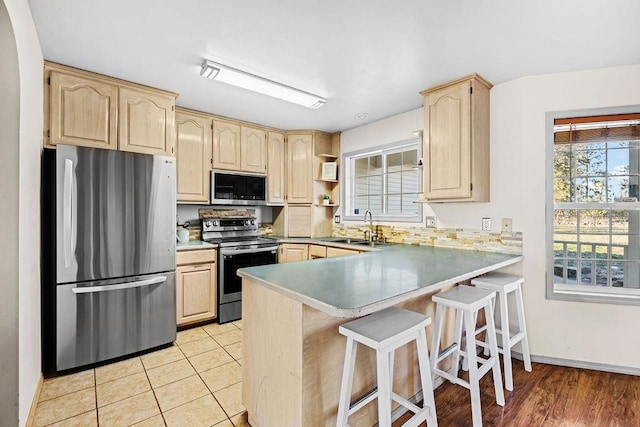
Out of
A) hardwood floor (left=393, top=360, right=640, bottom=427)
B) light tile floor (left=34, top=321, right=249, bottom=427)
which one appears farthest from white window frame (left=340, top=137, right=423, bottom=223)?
light tile floor (left=34, top=321, right=249, bottom=427)

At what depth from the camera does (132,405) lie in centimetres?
191

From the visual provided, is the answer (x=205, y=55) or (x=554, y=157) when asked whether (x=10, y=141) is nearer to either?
(x=205, y=55)

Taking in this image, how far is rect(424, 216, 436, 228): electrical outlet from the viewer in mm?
3153

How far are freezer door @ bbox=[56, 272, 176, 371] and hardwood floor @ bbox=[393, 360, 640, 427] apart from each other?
82.1 inches

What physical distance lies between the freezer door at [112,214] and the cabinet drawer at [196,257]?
25 cm

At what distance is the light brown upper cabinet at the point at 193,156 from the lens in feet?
10.8

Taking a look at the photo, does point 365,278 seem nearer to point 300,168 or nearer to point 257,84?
point 257,84

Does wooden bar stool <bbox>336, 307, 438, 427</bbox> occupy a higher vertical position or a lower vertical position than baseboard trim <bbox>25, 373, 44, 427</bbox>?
higher

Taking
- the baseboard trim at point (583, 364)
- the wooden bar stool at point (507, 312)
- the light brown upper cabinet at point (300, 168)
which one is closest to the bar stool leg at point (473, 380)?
the wooden bar stool at point (507, 312)

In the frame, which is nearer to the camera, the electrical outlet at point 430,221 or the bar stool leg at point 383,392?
the bar stool leg at point 383,392

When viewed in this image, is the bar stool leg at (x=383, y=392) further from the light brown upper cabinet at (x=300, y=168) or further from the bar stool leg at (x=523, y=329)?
the light brown upper cabinet at (x=300, y=168)

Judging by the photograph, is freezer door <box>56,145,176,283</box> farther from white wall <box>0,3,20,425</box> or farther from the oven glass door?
white wall <box>0,3,20,425</box>

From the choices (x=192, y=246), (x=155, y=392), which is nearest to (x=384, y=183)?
(x=192, y=246)

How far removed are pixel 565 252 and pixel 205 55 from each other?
132 inches
